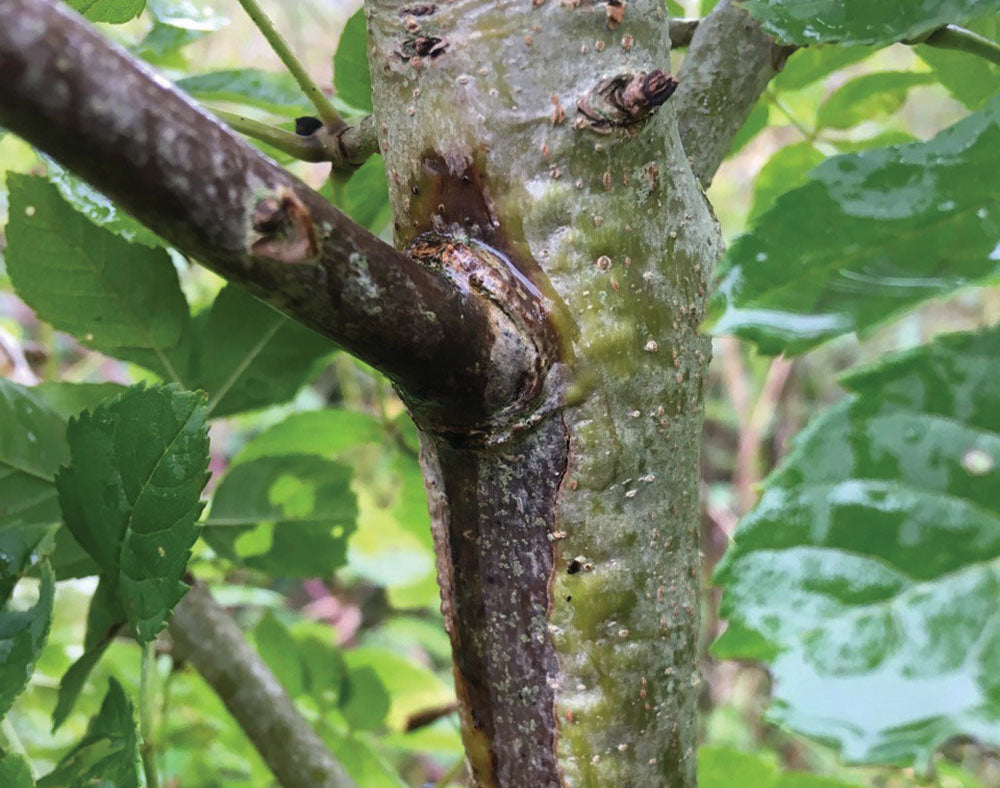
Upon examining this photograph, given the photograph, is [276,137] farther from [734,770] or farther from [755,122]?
[734,770]

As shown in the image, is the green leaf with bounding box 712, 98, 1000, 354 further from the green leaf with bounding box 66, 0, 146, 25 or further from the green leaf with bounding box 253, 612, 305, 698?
the green leaf with bounding box 253, 612, 305, 698

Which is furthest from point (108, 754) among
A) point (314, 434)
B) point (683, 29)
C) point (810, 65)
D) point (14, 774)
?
point (810, 65)

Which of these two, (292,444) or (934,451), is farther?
(292,444)

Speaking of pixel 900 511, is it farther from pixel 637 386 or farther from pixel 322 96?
pixel 322 96

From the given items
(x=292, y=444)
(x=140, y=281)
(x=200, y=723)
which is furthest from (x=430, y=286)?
(x=200, y=723)

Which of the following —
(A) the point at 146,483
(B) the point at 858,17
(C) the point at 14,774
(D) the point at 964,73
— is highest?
(D) the point at 964,73

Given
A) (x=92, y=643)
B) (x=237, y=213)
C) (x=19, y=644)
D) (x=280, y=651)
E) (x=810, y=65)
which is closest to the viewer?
(x=237, y=213)
